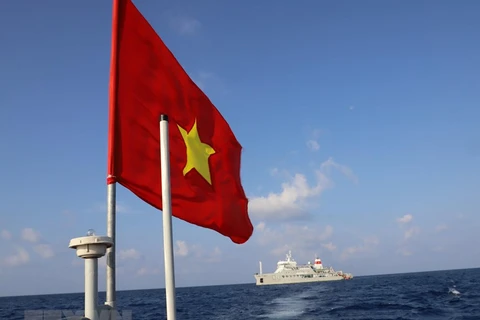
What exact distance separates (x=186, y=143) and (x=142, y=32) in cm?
131

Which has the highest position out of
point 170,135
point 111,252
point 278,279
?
point 170,135

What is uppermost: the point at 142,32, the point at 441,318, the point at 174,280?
the point at 142,32

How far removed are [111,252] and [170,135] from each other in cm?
179

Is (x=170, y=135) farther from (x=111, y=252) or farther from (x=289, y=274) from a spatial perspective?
(x=289, y=274)

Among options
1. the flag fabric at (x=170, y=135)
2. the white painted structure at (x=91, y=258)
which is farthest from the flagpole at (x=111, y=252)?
the white painted structure at (x=91, y=258)

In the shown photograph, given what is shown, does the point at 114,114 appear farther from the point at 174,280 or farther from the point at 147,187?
the point at 174,280

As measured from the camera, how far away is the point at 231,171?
6477 mm

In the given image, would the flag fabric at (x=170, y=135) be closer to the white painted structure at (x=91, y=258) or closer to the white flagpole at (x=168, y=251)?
the white flagpole at (x=168, y=251)

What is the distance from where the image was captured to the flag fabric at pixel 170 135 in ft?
16.1

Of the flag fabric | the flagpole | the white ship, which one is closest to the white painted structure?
the flagpole

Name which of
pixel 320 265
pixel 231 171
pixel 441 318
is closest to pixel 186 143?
pixel 231 171

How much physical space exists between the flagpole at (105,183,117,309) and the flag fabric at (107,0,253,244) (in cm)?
21

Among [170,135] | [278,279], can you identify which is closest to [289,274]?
[278,279]

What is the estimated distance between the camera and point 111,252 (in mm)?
4043
